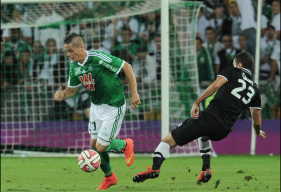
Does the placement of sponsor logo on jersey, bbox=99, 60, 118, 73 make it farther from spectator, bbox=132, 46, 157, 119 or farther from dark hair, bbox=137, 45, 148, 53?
dark hair, bbox=137, 45, 148, 53

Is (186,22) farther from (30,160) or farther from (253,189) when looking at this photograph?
(253,189)

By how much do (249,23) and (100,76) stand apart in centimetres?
741

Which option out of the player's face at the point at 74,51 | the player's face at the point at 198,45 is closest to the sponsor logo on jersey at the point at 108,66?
the player's face at the point at 74,51

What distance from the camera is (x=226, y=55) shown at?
1379cm

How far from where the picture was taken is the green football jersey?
716 cm

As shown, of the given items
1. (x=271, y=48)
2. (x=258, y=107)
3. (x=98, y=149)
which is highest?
(x=271, y=48)

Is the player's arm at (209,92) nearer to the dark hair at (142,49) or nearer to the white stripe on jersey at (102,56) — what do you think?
the white stripe on jersey at (102,56)

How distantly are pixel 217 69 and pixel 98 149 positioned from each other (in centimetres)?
694

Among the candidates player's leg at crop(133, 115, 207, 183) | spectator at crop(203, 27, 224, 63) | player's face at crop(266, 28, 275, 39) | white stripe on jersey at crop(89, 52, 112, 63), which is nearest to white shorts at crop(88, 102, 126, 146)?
white stripe on jersey at crop(89, 52, 112, 63)

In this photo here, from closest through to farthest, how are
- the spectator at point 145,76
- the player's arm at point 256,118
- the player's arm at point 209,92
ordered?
the player's arm at point 209,92
the player's arm at point 256,118
the spectator at point 145,76

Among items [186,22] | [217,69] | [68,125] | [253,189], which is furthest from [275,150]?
[253,189]

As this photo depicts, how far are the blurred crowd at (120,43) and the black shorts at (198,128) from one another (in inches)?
258

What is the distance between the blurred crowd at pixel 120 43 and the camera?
536 inches

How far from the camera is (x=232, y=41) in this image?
13.9m
